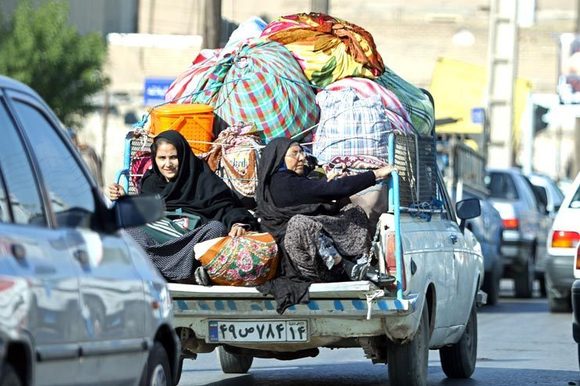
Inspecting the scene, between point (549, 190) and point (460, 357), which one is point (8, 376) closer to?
point (460, 357)

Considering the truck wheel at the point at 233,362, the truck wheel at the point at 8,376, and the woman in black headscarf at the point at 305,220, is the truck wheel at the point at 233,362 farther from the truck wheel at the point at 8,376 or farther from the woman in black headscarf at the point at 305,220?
the truck wheel at the point at 8,376

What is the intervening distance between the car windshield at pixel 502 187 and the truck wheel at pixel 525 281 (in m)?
1.01

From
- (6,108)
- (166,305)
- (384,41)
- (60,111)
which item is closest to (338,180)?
(166,305)

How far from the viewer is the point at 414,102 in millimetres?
12453

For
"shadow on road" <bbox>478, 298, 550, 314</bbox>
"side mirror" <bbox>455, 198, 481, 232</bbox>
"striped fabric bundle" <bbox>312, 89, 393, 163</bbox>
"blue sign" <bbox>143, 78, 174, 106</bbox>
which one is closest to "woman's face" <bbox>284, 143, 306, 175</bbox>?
"striped fabric bundle" <bbox>312, 89, 393, 163</bbox>

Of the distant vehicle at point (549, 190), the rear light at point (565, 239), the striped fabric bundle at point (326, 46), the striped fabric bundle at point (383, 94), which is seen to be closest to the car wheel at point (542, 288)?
the distant vehicle at point (549, 190)

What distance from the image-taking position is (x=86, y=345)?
6184 millimetres

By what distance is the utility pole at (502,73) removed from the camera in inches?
1679

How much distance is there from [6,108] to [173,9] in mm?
51500

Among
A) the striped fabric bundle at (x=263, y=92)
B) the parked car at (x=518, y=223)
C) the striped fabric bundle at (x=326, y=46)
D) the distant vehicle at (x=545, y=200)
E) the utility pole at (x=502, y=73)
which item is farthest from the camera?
the utility pole at (x=502, y=73)

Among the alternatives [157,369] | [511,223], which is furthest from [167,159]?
[511,223]

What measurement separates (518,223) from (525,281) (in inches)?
40.2

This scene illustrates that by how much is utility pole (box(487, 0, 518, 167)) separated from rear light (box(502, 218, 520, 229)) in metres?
18.0

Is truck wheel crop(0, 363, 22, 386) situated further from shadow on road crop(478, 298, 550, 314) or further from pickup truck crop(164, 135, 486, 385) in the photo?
shadow on road crop(478, 298, 550, 314)
